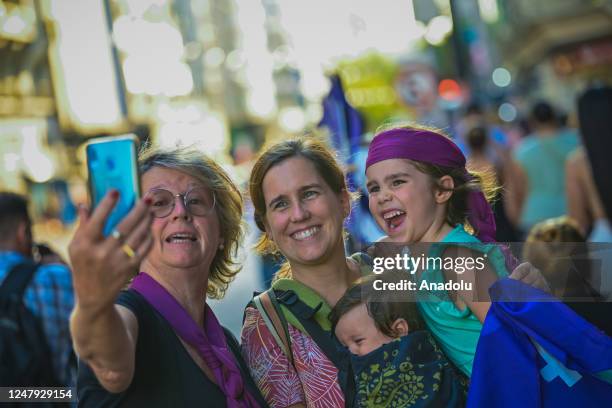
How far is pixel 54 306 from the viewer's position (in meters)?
4.54

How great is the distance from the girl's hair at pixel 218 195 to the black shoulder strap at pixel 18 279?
1.66 metres

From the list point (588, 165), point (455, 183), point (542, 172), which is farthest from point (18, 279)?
point (542, 172)

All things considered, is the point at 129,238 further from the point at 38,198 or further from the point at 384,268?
the point at 38,198

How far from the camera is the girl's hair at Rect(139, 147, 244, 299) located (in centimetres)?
291

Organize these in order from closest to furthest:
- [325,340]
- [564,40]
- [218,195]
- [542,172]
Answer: [325,340] → [218,195] → [542,172] → [564,40]

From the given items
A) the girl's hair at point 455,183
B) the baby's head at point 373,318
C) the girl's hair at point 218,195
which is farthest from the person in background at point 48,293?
the girl's hair at point 455,183

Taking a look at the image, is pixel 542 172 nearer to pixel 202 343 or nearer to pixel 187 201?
pixel 187 201

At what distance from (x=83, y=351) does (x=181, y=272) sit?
0.78m

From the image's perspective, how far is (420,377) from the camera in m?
2.50

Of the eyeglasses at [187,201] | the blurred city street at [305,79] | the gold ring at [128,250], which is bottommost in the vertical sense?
the gold ring at [128,250]

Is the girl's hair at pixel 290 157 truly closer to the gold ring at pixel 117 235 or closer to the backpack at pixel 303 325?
the backpack at pixel 303 325

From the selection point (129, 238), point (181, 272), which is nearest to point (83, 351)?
point (129, 238)

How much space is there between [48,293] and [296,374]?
2.30 meters

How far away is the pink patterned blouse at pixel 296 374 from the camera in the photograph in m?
2.62
